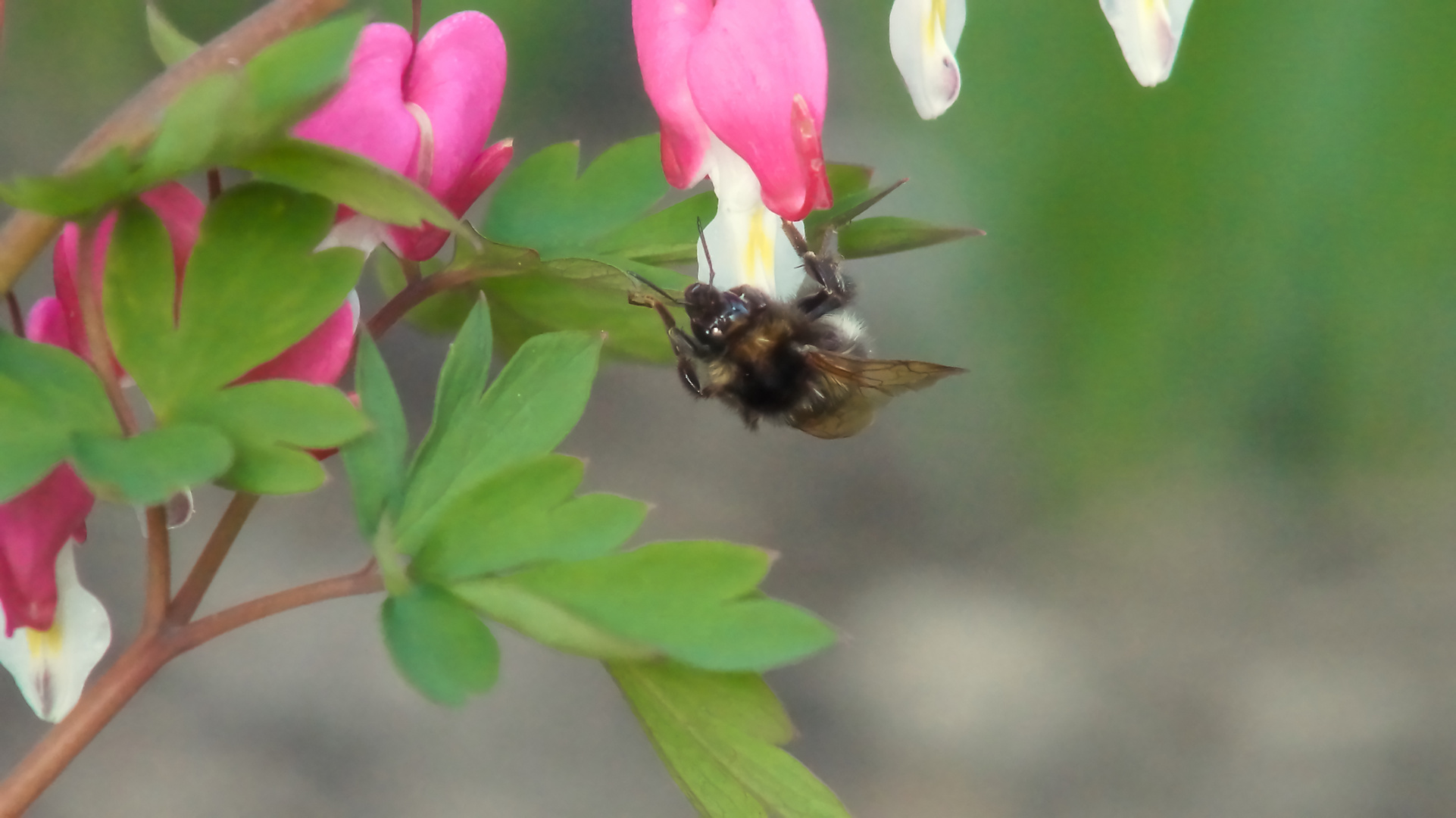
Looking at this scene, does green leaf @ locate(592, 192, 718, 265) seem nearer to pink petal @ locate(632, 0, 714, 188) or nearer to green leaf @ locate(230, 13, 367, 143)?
pink petal @ locate(632, 0, 714, 188)

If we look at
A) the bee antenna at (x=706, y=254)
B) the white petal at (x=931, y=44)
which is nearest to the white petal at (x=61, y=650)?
the bee antenna at (x=706, y=254)

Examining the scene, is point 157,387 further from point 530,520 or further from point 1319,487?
point 1319,487

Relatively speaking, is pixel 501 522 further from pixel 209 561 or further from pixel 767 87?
pixel 767 87

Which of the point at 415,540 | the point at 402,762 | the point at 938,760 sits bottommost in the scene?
the point at 402,762

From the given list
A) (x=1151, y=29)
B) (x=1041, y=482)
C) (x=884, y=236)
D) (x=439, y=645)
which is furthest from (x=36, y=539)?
(x=1041, y=482)

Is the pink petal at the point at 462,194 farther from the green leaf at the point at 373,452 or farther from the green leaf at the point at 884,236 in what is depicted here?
the green leaf at the point at 884,236

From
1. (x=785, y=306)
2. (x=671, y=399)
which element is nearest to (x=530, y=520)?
(x=785, y=306)
